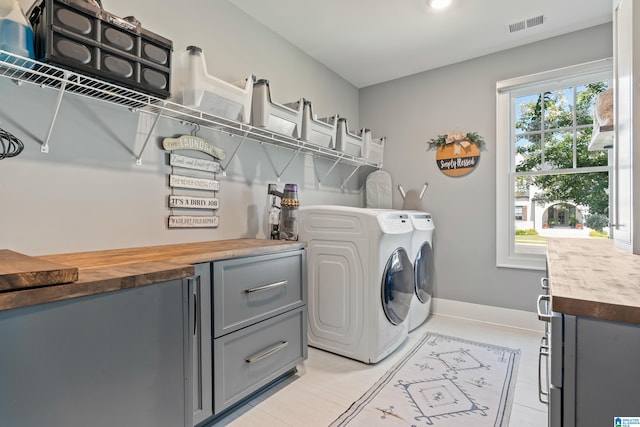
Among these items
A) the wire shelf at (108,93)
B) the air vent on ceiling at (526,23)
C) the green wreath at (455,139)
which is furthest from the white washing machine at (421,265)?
the air vent on ceiling at (526,23)

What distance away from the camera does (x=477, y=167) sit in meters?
3.05

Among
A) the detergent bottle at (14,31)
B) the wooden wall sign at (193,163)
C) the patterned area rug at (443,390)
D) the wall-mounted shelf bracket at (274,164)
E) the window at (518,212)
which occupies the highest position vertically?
the detergent bottle at (14,31)

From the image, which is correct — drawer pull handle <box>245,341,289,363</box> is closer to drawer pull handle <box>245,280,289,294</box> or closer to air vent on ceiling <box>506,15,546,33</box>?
drawer pull handle <box>245,280,289,294</box>

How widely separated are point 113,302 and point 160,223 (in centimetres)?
98

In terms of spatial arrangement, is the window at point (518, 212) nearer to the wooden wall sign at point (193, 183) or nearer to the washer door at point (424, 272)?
the washer door at point (424, 272)

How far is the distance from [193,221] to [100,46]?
1001mm

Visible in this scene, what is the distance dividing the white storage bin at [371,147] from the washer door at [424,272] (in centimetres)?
103

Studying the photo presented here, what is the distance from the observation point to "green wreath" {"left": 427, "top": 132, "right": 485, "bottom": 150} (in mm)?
3029

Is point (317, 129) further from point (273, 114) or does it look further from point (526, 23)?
point (526, 23)

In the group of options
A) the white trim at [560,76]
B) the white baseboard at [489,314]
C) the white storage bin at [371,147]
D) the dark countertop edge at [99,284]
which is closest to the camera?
the dark countertop edge at [99,284]

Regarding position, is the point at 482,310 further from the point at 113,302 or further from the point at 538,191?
the point at 113,302

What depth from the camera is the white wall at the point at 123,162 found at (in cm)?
135

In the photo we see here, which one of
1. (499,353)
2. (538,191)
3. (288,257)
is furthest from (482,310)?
(288,257)

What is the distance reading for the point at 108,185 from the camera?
5.26 feet
